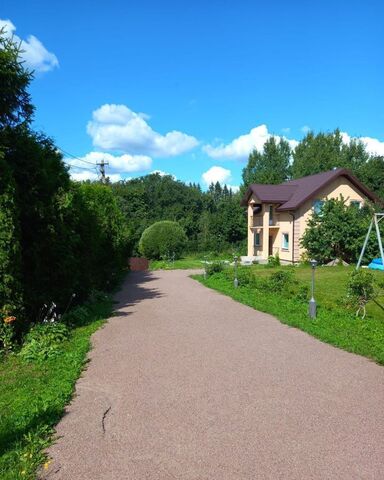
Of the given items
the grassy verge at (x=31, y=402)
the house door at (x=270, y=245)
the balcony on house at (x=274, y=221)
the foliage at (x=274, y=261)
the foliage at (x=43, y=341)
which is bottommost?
the grassy verge at (x=31, y=402)

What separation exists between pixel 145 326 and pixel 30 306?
97.7 inches

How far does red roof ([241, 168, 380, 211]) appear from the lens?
89.5 feet

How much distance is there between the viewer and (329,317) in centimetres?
980

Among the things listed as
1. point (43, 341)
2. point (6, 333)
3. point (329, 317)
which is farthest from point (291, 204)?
point (6, 333)

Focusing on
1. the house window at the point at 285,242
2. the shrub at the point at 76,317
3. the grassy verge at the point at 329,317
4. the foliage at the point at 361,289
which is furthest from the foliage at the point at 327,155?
the shrub at the point at 76,317

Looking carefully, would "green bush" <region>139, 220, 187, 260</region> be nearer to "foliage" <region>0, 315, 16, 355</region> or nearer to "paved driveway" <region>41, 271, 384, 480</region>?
"paved driveway" <region>41, 271, 384, 480</region>

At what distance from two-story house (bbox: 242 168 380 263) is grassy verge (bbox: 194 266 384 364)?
11391mm

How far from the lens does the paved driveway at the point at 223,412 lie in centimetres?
352

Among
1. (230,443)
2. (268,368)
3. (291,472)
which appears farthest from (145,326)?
(291,472)

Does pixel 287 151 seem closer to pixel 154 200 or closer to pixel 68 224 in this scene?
pixel 154 200

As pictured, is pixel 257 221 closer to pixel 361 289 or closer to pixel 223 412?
pixel 361 289

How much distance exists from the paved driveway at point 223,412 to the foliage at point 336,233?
17.3m

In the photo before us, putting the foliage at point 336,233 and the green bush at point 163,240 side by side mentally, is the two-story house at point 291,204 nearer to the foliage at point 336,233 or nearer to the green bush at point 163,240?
the foliage at point 336,233

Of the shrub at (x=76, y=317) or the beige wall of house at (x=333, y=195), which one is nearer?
the shrub at (x=76, y=317)
